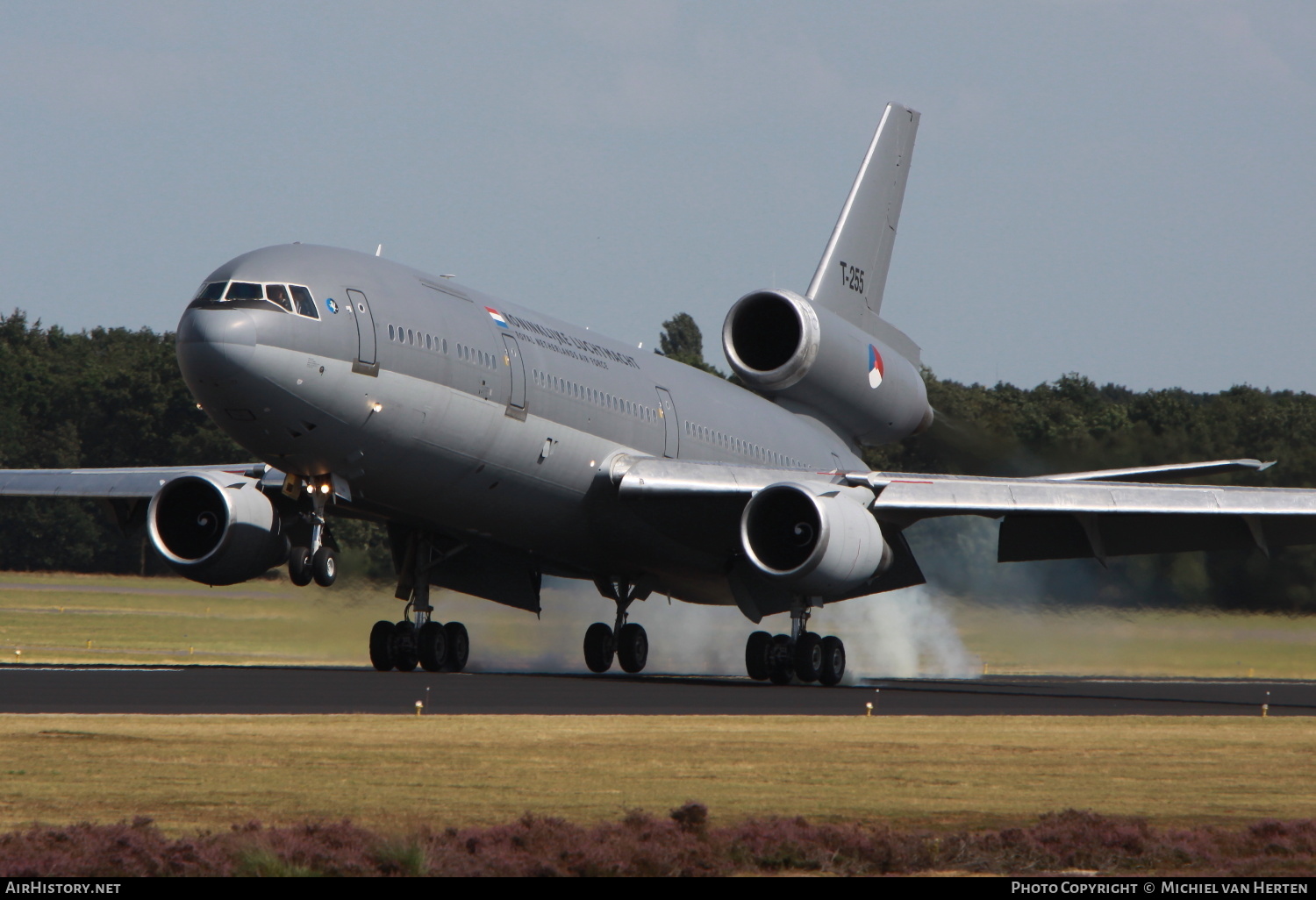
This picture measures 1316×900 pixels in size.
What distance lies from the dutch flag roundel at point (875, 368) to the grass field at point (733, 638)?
13.1 feet

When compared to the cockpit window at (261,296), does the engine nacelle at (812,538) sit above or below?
below

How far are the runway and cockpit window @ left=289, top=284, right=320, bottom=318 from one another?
14.5 ft

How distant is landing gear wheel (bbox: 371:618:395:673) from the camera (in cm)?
2408

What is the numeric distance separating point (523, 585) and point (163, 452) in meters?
51.6

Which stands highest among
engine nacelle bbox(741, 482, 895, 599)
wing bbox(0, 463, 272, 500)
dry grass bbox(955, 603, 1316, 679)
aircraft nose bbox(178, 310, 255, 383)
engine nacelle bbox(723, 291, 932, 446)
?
engine nacelle bbox(723, 291, 932, 446)

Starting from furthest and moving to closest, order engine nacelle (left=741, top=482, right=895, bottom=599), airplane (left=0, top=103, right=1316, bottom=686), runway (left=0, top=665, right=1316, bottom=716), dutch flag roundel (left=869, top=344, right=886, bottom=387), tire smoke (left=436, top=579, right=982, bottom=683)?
dutch flag roundel (left=869, top=344, right=886, bottom=387) < tire smoke (left=436, top=579, right=982, bottom=683) < engine nacelle (left=741, top=482, right=895, bottom=599) < airplane (left=0, top=103, right=1316, bottom=686) < runway (left=0, top=665, right=1316, bottom=716)

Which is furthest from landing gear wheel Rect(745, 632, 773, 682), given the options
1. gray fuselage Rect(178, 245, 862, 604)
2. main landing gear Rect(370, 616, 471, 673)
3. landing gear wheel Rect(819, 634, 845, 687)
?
main landing gear Rect(370, 616, 471, 673)

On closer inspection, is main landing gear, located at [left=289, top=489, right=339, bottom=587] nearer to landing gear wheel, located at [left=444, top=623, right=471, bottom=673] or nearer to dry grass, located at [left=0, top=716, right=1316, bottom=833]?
dry grass, located at [left=0, top=716, right=1316, bottom=833]

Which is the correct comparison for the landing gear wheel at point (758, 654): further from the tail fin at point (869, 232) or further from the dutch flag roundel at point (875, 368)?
the tail fin at point (869, 232)

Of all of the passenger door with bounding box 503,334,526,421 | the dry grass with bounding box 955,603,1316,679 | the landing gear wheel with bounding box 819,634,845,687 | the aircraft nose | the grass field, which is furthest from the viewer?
the dry grass with bounding box 955,603,1316,679

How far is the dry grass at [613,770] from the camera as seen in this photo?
10.0 metres

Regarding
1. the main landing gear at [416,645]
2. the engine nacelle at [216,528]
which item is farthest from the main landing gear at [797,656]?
the engine nacelle at [216,528]

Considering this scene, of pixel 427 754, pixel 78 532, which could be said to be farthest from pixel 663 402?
pixel 78 532

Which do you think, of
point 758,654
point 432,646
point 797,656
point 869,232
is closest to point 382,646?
point 432,646
